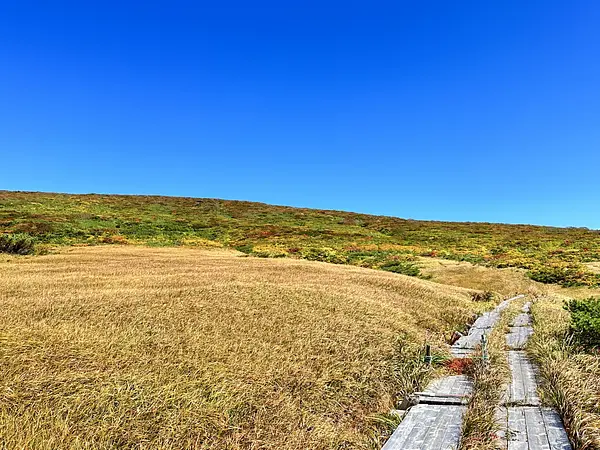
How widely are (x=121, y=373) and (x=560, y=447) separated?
5.33 meters

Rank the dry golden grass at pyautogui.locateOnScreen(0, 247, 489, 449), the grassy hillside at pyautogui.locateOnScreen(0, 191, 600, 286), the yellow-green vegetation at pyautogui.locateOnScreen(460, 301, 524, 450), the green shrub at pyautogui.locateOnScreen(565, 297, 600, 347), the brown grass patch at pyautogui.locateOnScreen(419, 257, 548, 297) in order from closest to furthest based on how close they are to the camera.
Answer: the dry golden grass at pyautogui.locateOnScreen(0, 247, 489, 449)
the yellow-green vegetation at pyautogui.locateOnScreen(460, 301, 524, 450)
the green shrub at pyautogui.locateOnScreen(565, 297, 600, 347)
the brown grass patch at pyautogui.locateOnScreen(419, 257, 548, 297)
the grassy hillside at pyautogui.locateOnScreen(0, 191, 600, 286)

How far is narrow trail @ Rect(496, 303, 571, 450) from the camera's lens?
4902 millimetres

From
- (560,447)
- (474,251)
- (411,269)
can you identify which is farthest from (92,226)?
(560,447)

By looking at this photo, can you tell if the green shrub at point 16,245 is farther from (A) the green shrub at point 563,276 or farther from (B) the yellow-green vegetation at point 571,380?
(A) the green shrub at point 563,276

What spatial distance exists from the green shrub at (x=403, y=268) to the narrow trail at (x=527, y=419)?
21159mm

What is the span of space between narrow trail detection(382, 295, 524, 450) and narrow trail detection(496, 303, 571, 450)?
1.71 ft

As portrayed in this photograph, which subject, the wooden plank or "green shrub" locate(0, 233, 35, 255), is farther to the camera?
"green shrub" locate(0, 233, 35, 255)

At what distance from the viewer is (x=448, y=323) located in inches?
464

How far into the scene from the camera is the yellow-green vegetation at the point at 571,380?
5.00m

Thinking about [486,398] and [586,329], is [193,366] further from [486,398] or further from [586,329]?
[586,329]

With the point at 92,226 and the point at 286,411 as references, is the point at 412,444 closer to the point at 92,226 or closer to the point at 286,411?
the point at 286,411

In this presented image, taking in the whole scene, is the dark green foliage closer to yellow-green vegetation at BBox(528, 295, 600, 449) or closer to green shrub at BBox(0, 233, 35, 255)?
yellow-green vegetation at BBox(528, 295, 600, 449)

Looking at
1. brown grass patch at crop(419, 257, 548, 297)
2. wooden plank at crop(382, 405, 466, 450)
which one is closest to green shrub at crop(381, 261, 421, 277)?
brown grass patch at crop(419, 257, 548, 297)

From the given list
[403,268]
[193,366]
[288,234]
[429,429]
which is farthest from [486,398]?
[288,234]
